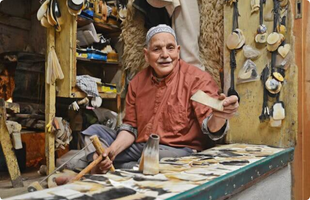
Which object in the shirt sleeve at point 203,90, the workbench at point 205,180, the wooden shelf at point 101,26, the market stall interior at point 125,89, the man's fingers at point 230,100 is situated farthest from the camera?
the wooden shelf at point 101,26

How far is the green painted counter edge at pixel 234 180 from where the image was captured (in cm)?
86

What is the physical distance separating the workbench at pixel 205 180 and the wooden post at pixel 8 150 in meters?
1.19

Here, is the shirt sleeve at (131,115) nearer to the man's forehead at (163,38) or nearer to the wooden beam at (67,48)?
the man's forehead at (163,38)

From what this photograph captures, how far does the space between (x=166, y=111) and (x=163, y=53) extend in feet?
1.12

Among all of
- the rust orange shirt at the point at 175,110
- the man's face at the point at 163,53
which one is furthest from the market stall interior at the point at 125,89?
the man's face at the point at 163,53

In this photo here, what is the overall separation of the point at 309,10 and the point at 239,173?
1.21 meters

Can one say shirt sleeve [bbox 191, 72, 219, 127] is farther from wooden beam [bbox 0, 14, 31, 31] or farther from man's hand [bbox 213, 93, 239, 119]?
→ wooden beam [bbox 0, 14, 31, 31]

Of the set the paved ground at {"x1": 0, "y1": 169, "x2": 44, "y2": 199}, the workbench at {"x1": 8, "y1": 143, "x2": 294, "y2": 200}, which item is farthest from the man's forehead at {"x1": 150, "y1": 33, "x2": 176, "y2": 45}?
the paved ground at {"x1": 0, "y1": 169, "x2": 44, "y2": 199}

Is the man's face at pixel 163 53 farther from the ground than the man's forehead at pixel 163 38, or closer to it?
closer to it

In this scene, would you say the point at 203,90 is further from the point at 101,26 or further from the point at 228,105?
the point at 101,26

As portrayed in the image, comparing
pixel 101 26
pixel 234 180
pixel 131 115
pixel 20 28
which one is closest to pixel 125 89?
pixel 101 26

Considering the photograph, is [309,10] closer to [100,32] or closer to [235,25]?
[235,25]

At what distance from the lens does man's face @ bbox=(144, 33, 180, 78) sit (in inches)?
66.8

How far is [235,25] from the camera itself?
1829mm
